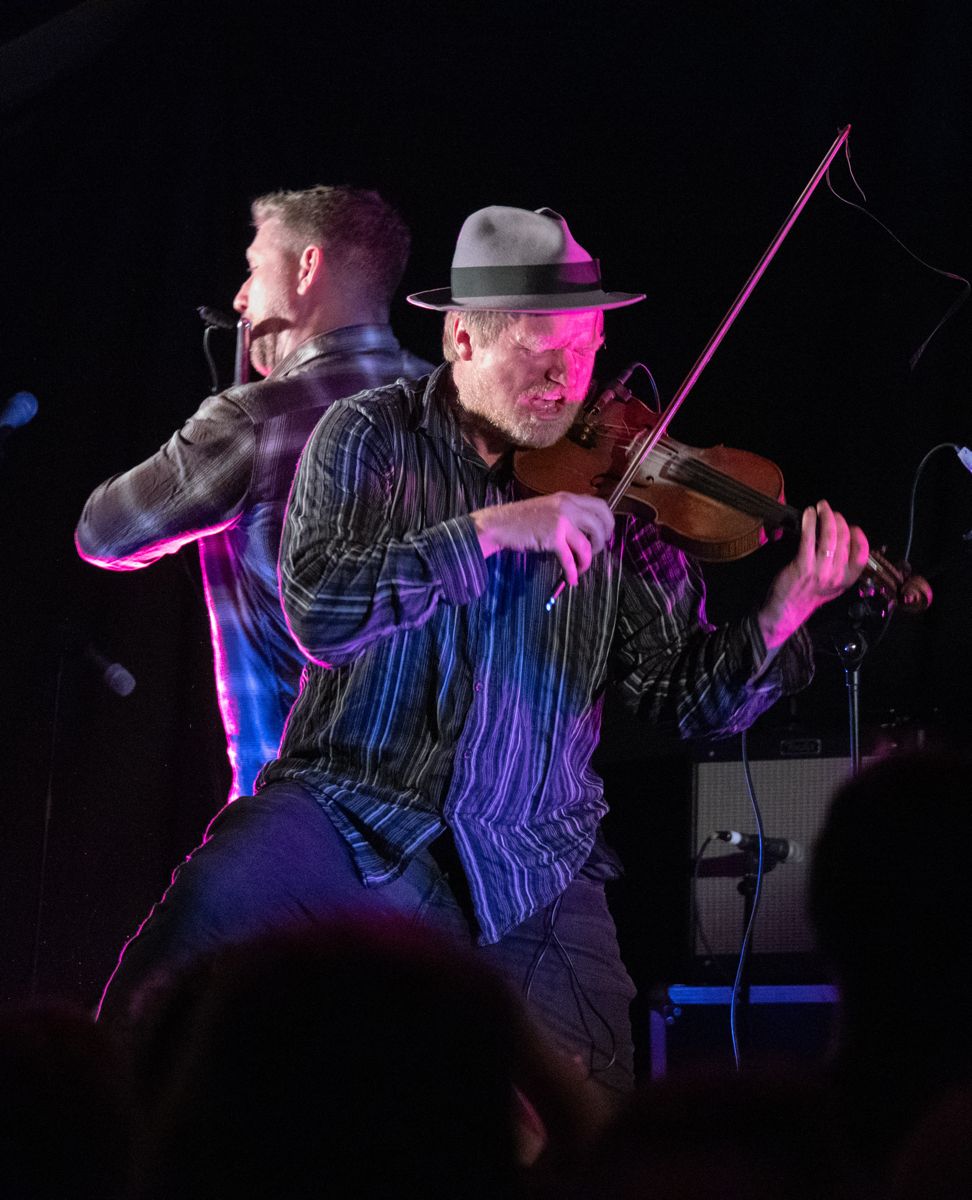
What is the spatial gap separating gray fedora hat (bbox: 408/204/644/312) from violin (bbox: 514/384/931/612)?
26 centimetres

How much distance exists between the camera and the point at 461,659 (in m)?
3.18

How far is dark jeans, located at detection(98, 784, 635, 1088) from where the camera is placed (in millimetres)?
2684

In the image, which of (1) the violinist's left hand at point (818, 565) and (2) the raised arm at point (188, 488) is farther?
(2) the raised arm at point (188, 488)

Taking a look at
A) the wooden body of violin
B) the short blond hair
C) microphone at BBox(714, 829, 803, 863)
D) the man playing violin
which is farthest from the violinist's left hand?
the short blond hair

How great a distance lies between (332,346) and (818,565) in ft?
5.04

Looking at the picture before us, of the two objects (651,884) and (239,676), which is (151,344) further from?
(651,884)

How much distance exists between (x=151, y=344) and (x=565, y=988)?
88.8 inches

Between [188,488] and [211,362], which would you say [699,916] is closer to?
[188,488]

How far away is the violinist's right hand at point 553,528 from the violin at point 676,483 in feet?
1.02

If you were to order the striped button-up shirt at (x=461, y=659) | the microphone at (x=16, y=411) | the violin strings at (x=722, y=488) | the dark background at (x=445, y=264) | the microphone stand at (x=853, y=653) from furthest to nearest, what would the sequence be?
the dark background at (x=445, y=264), the microphone stand at (x=853, y=653), the microphone at (x=16, y=411), the violin strings at (x=722, y=488), the striped button-up shirt at (x=461, y=659)

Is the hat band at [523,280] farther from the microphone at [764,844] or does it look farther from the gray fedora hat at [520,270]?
the microphone at [764,844]

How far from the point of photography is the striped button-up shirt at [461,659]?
9.68 feet

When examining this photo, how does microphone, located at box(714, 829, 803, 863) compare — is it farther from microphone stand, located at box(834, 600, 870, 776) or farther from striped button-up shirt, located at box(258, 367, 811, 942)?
striped button-up shirt, located at box(258, 367, 811, 942)

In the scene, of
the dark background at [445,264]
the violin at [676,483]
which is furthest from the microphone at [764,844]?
the violin at [676,483]
